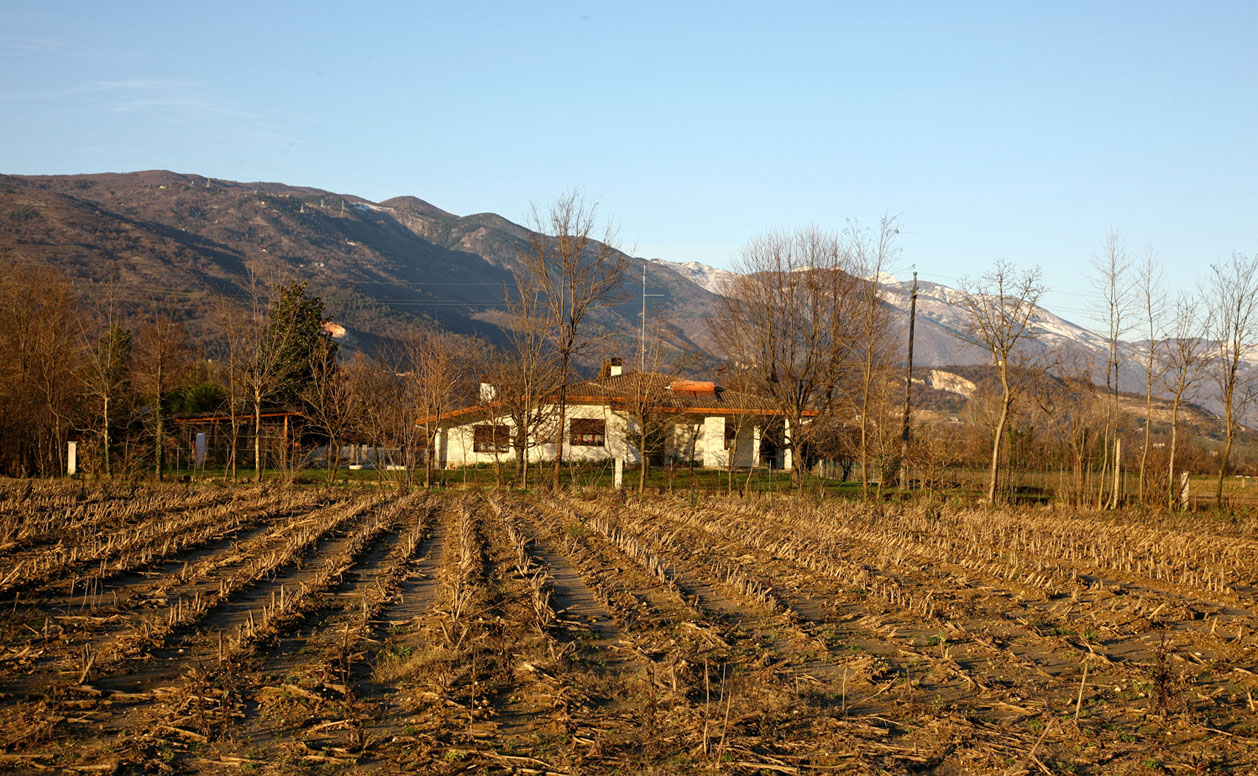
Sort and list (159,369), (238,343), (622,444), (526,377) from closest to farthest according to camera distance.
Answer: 1. (159,369)
2. (526,377)
3. (238,343)
4. (622,444)

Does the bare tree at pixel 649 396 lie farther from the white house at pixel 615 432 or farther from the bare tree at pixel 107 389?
the bare tree at pixel 107 389

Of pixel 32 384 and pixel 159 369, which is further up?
pixel 159 369

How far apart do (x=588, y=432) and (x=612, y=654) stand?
35.3m

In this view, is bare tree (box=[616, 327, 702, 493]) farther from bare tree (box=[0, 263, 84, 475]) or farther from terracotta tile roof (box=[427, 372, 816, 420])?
bare tree (box=[0, 263, 84, 475])

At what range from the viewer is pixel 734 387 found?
39.5 m

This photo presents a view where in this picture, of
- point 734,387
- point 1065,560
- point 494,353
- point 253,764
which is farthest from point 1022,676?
point 494,353

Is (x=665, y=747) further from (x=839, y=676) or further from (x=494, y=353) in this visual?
(x=494, y=353)

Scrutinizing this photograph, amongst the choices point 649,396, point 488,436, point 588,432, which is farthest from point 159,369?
point 588,432

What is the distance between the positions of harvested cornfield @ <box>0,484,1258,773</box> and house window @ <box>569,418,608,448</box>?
26.4m

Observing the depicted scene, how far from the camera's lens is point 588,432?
43.8 metres

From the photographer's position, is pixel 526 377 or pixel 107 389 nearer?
pixel 107 389

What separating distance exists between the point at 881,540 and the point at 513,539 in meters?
7.42

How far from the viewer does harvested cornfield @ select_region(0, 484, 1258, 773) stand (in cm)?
601

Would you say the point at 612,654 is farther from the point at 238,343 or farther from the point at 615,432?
the point at 615,432
